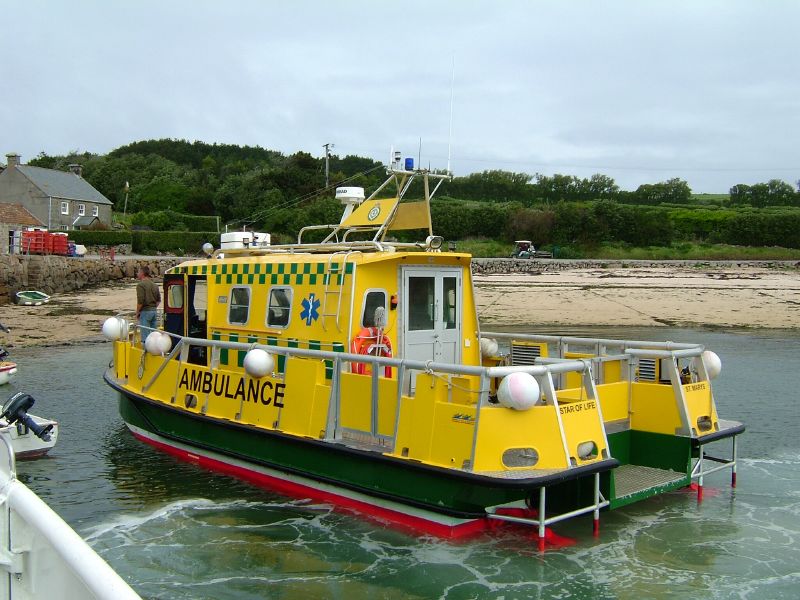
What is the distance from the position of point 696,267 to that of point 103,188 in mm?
57885

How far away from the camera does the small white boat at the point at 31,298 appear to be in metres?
29.0

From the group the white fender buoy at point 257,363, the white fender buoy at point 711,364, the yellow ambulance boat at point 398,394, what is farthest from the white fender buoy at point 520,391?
the white fender buoy at point 711,364

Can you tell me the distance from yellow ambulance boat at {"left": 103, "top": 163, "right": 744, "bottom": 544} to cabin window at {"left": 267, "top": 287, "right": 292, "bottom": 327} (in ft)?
0.08

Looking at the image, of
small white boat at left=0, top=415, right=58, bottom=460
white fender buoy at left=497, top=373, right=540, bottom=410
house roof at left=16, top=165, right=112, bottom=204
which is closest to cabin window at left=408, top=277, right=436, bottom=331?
white fender buoy at left=497, top=373, right=540, bottom=410

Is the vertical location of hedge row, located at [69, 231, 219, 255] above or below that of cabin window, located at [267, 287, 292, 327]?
above

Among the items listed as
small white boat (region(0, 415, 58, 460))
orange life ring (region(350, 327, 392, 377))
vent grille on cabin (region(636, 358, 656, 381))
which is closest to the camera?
→ vent grille on cabin (region(636, 358, 656, 381))

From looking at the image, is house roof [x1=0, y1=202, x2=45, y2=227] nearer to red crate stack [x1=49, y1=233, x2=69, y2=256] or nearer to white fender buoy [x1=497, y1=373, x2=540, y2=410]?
red crate stack [x1=49, y1=233, x2=69, y2=256]

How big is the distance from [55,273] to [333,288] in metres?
29.8

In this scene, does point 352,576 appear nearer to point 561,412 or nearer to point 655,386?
point 561,412

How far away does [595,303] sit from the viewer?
2833 cm

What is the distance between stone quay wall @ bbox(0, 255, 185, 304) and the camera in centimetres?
3184

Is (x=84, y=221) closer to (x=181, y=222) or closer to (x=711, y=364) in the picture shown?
(x=181, y=222)

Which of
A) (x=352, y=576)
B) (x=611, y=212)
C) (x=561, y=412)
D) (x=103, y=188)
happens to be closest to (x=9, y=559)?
(x=352, y=576)

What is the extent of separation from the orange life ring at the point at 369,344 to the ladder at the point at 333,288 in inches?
10.1
